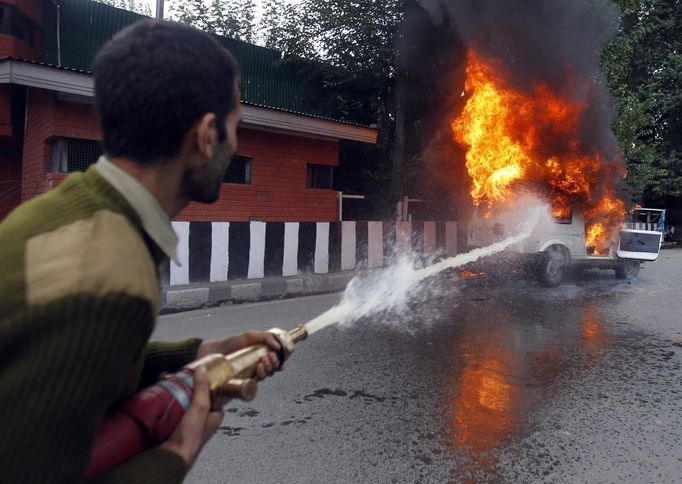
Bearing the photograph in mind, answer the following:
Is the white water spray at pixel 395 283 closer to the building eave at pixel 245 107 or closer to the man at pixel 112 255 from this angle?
the building eave at pixel 245 107

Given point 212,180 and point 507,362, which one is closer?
point 212,180

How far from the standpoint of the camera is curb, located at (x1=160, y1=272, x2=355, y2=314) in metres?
7.95

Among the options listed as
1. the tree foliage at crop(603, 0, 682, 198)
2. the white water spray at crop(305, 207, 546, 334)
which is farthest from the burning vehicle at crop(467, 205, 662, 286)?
the tree foliage at crop(603, 0, 682, 198)

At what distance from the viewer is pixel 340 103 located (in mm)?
16516

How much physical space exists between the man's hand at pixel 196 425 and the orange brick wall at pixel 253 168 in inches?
395

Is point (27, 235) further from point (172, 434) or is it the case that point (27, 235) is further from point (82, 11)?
point (82, 11)

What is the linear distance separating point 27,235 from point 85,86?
30.8ft

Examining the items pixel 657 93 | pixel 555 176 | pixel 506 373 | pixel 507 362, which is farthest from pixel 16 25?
pixel 657 93

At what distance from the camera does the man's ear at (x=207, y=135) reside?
46.9 inches

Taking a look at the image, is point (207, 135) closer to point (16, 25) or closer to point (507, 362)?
point (507, 362)

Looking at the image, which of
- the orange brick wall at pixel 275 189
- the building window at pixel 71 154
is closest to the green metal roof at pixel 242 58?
the orange brick wall at pixel 275 189

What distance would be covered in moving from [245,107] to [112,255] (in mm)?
10369

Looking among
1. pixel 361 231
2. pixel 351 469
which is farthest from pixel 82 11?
pixel 351 469

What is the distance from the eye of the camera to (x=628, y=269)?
11.8 m
